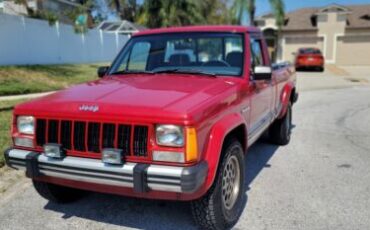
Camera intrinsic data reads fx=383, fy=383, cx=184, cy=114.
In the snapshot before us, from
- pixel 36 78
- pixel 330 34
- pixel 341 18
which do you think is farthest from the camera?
pixel 330 34

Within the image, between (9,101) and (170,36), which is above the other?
(170,36)

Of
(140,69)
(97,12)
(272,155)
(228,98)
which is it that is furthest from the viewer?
(97,12)

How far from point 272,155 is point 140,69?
2.64m

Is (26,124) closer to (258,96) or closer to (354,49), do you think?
(258,96)

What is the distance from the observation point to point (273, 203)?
13.7ft

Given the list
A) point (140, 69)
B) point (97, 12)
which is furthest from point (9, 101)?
point (97, 12)

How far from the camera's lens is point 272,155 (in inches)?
238

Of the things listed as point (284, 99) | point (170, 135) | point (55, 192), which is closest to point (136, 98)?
point (170, 135)

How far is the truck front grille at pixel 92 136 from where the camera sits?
120 inches

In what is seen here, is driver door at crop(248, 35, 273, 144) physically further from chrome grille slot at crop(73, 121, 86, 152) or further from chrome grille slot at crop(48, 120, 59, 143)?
chrome grille slot at crop(48, 120, 59, 143)

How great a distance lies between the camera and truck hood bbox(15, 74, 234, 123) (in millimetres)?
3064

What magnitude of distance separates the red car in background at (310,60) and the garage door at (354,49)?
7.70 metres

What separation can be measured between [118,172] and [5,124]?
194 inches

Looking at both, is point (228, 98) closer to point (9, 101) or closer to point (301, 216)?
point (301, 216)
